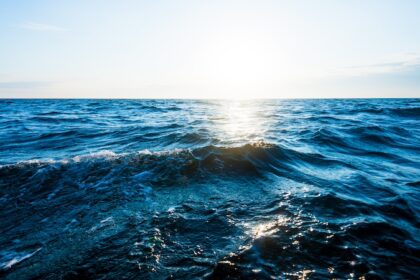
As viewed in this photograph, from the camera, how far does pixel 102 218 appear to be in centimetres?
390

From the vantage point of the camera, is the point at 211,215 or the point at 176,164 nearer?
the point at 211,215

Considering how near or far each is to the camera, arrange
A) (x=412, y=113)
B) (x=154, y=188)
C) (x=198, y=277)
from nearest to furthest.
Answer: (x=198, y=277) → (x=154, y=188) → (x=412, y=113)

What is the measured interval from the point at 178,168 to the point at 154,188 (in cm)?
114

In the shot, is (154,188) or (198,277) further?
(154,188)

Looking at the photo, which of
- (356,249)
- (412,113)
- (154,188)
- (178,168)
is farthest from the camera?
(412,113)

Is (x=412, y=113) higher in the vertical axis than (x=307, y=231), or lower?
higher

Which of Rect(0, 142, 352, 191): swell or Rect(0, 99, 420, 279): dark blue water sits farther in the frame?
Rect(0, 142, 352, 191): swell

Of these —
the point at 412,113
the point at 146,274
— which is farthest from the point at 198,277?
the point at 412,113

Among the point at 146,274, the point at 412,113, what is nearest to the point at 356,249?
the point at 146,274

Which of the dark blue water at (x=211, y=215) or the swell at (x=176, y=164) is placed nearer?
the dark blue water at (x=211, y=215)

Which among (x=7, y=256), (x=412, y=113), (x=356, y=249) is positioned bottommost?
(x=7, y=256)

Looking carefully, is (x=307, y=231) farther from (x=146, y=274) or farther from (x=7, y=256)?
(x=7, y=256)

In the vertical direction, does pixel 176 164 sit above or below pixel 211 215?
above

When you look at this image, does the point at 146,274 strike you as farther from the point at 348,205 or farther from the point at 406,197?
the point at 406,197
